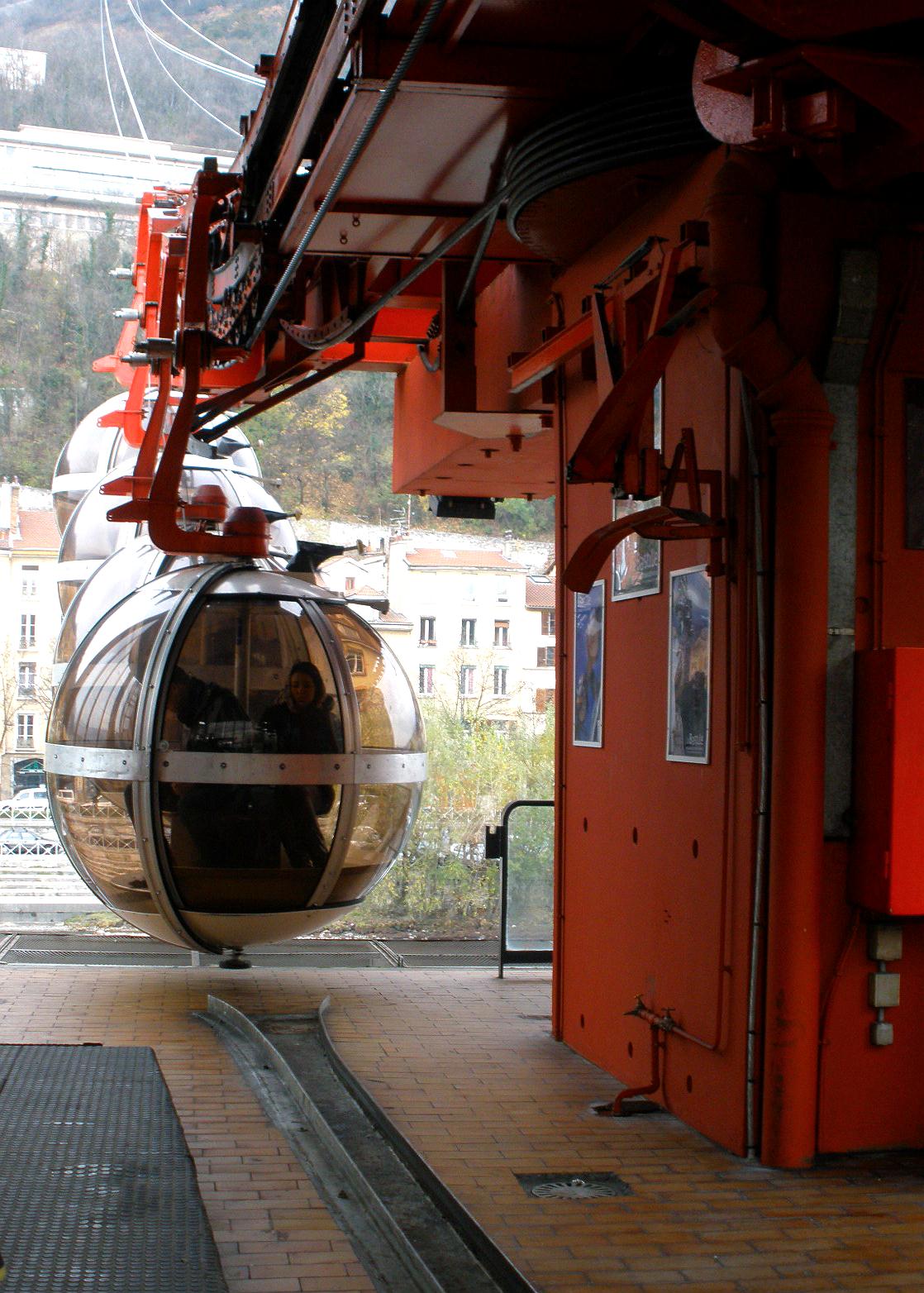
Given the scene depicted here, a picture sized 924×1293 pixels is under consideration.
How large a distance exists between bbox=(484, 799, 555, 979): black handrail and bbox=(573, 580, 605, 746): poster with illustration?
1.73 metres

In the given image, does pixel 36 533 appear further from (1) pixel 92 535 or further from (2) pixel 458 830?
(1) pixel 92 535

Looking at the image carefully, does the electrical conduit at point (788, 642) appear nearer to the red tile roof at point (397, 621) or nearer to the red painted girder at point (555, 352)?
the red painted girder at point (555, 352)

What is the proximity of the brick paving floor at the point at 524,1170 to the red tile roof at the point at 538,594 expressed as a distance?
38.7 m

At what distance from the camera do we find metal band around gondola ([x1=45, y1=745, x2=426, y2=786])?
7.34m

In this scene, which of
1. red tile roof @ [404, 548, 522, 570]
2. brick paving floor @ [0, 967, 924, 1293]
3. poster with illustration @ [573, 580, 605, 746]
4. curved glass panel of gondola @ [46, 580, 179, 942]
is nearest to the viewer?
brick paving floor @ [0, 967, 924, 1293]

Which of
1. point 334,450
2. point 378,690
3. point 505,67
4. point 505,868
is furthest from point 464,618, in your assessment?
point 505,67

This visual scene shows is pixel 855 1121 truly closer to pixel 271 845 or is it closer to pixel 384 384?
pixel 271 845

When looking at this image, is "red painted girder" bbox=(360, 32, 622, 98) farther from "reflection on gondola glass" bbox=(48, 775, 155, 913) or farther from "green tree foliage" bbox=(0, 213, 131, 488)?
"green tree foliage" bbox=(0, 213, 131, 488)

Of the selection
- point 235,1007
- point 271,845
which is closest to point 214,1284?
point 271,845

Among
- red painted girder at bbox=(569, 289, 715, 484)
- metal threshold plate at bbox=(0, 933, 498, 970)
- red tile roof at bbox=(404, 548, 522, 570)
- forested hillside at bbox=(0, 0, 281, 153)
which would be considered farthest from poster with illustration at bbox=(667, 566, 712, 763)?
forested hillside at bbox=(0, 0, 281, 153)

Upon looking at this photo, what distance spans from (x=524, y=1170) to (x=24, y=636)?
43.0 meters

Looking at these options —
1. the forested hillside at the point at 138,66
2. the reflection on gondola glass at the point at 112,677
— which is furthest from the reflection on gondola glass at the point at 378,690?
the forested hillside at the point at 138,66

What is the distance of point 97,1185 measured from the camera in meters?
4.49

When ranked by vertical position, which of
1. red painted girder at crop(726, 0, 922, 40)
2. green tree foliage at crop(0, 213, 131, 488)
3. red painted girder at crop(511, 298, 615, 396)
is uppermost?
green tree foliage at crop(0, 213, 131, 488)
